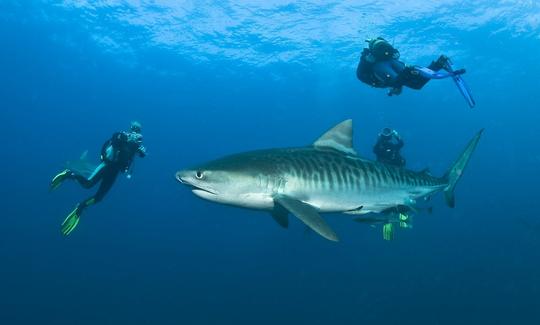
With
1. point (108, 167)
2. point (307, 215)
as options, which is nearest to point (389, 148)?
point (307, 215)

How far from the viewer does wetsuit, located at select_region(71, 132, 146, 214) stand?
9602mm

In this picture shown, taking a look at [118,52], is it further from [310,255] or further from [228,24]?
[310,255]

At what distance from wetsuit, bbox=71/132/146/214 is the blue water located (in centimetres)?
1939

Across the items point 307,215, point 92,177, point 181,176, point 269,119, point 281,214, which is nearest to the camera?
point 307,215

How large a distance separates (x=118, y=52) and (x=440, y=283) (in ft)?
147

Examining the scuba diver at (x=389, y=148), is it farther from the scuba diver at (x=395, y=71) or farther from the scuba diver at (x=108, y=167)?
the scuba diver at (x=108, y=167)

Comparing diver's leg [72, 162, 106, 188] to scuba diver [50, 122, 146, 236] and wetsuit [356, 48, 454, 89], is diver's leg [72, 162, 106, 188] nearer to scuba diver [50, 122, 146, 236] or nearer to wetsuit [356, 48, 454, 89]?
scuba diver [50, 122, 146, 236]

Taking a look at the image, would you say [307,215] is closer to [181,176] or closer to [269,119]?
[181,176]

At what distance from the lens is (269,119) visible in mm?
91125

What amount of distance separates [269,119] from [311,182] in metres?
87.2

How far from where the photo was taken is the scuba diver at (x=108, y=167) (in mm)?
9633

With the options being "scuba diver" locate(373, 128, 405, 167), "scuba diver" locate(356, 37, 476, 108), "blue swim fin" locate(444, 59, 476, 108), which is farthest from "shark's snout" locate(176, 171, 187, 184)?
"scuba diver" locate(373, 128, 405, 167)

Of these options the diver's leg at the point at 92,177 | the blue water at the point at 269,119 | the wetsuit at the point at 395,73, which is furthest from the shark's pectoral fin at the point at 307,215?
the blue water at the point at 269,119

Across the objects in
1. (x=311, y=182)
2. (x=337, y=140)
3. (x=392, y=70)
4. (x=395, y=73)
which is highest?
(x=392, y=70)
